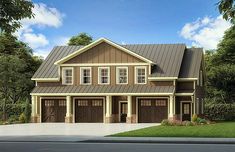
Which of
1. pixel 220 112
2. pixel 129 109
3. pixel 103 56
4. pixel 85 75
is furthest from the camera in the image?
pixel 220 112

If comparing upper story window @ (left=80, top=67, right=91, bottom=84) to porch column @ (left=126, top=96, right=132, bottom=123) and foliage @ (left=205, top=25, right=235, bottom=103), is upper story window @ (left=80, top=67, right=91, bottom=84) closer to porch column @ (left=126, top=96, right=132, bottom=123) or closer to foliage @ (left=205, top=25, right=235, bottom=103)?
porch column @ (left=126, top=96, right=132, bottom=123)

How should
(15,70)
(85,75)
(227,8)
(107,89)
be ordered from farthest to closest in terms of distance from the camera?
(15,70) → (85,75) → (107,89) → (227,8)

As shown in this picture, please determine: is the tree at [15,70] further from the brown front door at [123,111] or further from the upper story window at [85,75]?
the brown front door at [123,111]

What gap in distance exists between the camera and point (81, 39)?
2982 inches

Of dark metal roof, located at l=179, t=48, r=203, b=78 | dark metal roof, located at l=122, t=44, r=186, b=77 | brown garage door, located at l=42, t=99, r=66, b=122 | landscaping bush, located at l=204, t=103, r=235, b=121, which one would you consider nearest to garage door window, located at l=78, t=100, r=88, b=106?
brown garage door, located at l=42, t=99, r=66, b=122

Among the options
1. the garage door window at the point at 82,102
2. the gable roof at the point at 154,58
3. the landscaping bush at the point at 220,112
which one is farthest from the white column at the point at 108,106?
the landscaping bush at the point at 220,112

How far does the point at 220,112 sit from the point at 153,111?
31.5ft

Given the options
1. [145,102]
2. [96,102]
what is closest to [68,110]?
[96,102]

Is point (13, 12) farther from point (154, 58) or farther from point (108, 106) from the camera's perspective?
point (154, 58)

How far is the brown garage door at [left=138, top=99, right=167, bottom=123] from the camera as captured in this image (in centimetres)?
4601

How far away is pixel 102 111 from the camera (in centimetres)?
4731

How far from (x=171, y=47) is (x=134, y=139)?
26769 millimetres

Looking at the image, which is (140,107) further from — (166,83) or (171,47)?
(171,47)

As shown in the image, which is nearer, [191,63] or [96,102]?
[96,102]
